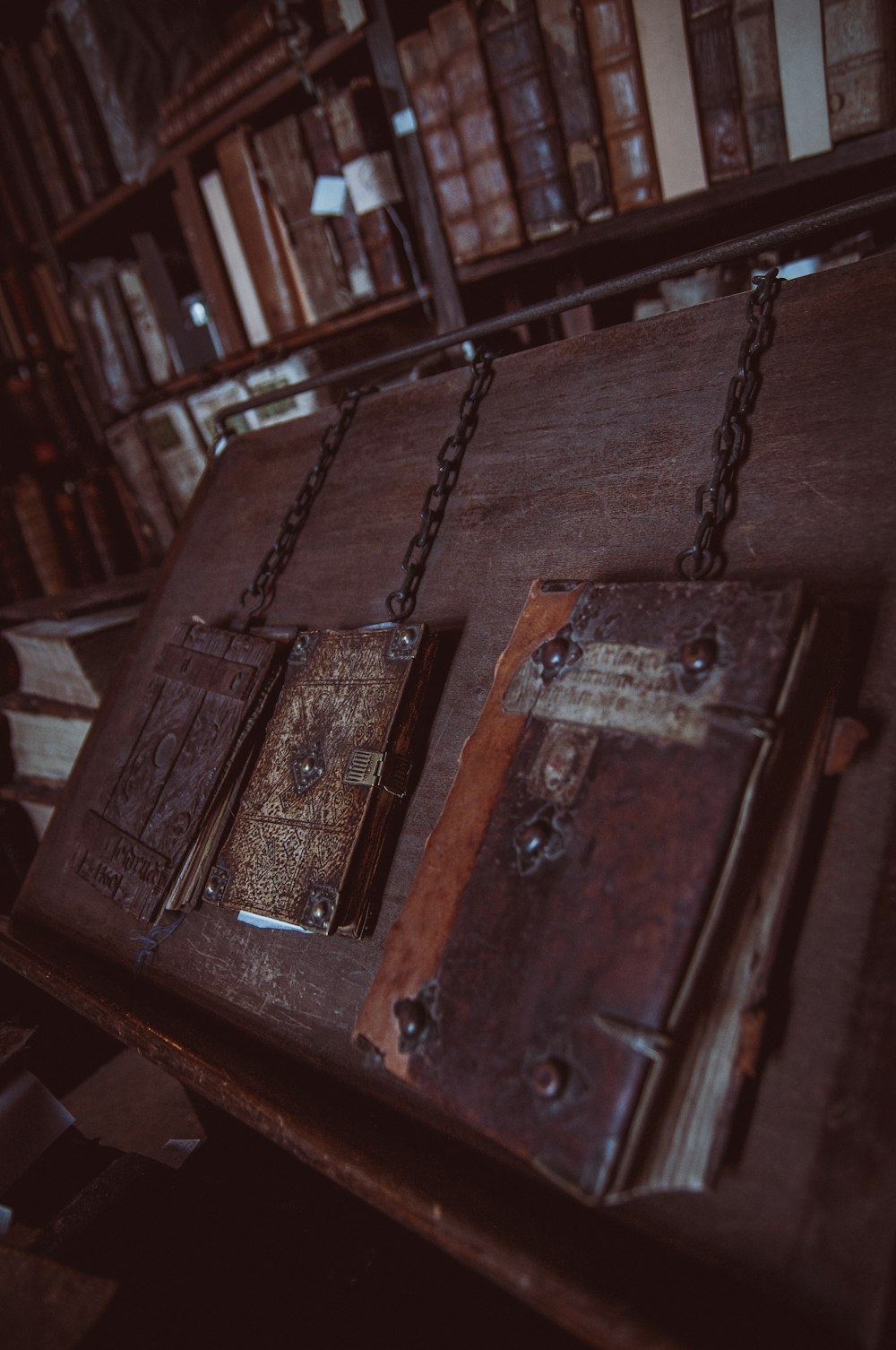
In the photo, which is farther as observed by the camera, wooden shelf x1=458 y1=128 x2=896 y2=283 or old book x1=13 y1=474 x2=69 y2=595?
old book x1=13 y1=474 x2=69 y2=595

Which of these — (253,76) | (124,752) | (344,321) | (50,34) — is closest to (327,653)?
(124,752)

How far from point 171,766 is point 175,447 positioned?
5.84ft

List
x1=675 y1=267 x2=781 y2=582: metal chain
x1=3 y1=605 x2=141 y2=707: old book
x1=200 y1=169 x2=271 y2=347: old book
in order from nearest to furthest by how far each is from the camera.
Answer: x1=675 y1=267 x2=781 y2=582: metal chain < x1=3 y1=605 x2=141 y2=707: old book < x1=200 y1=169 x2=271 y2=347: old book

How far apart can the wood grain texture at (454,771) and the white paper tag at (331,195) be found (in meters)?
0.89

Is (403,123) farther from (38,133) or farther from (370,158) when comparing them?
(38,133)

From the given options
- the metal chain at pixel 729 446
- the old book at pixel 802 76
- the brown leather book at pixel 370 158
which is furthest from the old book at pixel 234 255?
the metal chain at pixel 729 446

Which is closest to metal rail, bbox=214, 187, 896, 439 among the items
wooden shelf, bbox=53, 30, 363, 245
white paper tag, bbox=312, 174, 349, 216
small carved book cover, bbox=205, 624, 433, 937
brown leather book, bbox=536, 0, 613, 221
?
small carved book cover, bbox=205, 624, 433, 937

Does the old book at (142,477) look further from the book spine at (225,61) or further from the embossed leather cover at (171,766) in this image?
the embossed leather cover at (171,766)

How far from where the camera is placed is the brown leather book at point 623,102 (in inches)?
53.2

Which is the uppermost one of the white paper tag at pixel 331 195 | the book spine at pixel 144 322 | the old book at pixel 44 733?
the white paper tag at pixel 331 195

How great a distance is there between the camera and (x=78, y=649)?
6.11 feet

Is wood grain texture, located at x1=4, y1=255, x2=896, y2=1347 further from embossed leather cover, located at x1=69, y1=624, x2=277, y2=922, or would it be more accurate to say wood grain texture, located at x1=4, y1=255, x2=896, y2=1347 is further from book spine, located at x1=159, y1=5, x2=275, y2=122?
book spine, located at x1=159, y1=5, x2=275, y2=122

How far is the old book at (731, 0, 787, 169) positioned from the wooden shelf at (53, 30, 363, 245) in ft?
3.02

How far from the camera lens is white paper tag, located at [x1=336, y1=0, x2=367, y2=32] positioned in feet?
5.37
